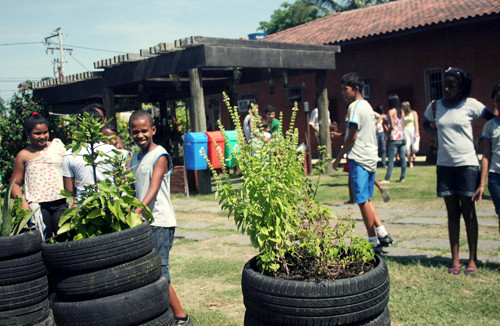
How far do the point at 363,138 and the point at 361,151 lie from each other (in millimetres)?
159

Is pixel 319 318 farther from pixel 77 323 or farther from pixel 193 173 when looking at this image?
pixel 193 173

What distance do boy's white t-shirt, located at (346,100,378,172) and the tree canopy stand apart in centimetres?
3578

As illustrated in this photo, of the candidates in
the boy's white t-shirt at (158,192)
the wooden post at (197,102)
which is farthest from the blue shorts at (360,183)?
the wooden post at (197,102)

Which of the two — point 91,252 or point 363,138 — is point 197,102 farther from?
point 91,252

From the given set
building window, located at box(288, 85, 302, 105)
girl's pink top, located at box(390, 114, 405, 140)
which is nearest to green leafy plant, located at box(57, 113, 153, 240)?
girl's pink top, located at box(390, 114, 405, 140)

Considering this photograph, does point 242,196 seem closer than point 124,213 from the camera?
Yes

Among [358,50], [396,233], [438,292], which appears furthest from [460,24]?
[438,292]

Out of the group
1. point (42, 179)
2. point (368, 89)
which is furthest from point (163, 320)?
point (368, 89)

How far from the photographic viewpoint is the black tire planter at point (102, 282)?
3.08 metres

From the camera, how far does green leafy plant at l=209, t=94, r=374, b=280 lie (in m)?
2.79

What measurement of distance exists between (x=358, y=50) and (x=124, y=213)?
1775 centimetres

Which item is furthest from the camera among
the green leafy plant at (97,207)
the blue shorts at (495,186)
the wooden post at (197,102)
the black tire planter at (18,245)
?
the wooden post at (197,102)

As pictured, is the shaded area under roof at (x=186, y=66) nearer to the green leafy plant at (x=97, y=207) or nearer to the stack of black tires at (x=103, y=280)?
the green leafy plant at (x=97, y=207)

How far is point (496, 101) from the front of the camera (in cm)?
469
